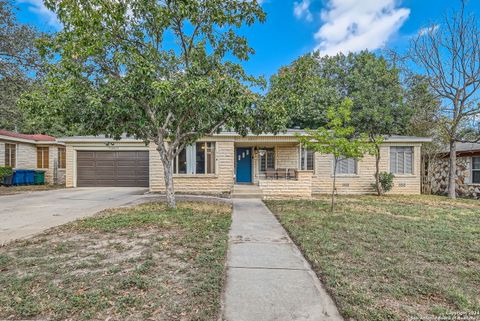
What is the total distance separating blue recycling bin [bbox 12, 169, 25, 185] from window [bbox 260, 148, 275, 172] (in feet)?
47.8

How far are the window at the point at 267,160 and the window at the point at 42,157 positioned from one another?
48.6 ft

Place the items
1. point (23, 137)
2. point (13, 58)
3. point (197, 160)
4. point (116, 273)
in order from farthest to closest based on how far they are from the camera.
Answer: point (23, 137) < point (197, 160) < point (13, 58) < point (116, 273)

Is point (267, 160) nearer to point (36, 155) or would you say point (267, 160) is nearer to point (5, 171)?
point (5, 171)

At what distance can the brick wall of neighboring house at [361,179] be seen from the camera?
13.2 meters

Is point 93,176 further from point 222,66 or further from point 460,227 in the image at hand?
point 460,227

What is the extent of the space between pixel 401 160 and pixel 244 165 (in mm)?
8274

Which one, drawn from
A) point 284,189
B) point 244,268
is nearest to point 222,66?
point 244,268

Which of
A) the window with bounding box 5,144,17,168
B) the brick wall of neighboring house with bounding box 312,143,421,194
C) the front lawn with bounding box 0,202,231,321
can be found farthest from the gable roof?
the brick wall of neighboring house with bounding box 312,143,421,194

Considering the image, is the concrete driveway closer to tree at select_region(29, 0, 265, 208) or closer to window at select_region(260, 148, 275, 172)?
tree at select_region(29, 0, 265, 208)

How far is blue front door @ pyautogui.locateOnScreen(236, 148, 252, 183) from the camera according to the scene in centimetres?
1432

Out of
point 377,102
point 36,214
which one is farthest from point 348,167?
point 36,214

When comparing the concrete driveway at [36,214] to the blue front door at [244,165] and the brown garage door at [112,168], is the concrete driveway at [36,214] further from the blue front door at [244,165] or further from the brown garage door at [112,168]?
the blue front door at [244,165]

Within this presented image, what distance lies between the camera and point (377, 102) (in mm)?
13297

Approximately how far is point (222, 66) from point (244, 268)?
5677 millimetres
